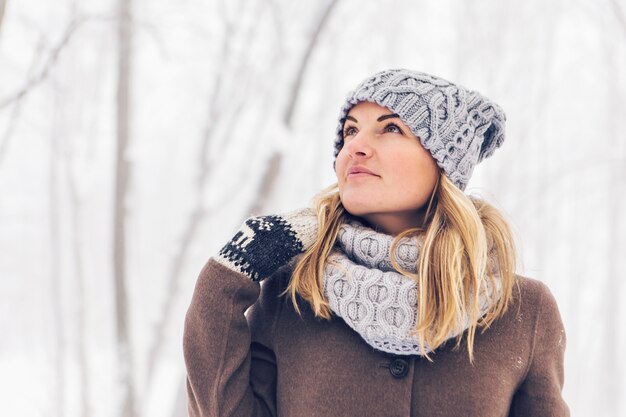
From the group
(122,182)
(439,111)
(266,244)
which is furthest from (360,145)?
(122,182)

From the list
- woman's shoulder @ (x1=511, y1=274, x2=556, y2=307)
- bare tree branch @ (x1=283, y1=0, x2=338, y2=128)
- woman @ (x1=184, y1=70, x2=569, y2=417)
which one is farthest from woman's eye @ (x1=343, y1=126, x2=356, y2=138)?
bare tree branch @ (x1=283, y1=0, x2=338, y2=128)

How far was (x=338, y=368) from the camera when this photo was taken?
4.15 ft

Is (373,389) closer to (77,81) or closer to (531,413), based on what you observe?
(531,413)

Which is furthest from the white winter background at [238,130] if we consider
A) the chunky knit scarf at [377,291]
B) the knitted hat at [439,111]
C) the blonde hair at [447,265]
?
the chunky knit scarf at [377,291]

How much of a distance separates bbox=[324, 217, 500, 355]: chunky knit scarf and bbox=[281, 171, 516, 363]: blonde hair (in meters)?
0.02

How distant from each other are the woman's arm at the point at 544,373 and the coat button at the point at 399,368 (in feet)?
0.98

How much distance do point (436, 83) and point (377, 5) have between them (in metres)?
4.00

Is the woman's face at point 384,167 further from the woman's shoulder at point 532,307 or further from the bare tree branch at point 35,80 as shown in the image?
the bare tree branch at point 35,80

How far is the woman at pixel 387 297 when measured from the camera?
1.20m

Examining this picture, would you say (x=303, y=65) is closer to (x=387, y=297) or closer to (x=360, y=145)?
(x=360, y=145)

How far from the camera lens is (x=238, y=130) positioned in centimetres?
401

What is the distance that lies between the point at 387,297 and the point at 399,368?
0.17 metres

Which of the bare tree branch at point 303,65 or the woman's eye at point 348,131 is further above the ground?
the bare tree branch at point 303,65

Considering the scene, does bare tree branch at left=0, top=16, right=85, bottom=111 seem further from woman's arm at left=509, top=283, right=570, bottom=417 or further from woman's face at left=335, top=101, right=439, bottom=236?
woman's arm at left=509, top=283, right=570, bottom=417
